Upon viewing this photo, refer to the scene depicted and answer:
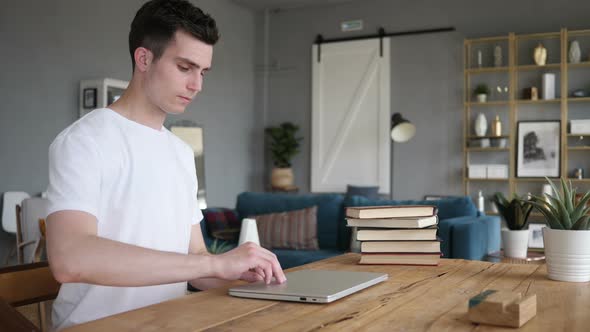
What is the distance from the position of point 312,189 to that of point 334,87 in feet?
4.66

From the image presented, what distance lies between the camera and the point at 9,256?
18.5 ft

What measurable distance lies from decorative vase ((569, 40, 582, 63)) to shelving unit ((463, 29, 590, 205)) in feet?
0.19

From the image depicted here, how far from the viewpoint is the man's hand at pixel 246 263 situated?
1197 millimetres

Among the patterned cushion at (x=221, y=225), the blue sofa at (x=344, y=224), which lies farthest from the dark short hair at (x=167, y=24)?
the patterned cushion at (x=221, y=225)

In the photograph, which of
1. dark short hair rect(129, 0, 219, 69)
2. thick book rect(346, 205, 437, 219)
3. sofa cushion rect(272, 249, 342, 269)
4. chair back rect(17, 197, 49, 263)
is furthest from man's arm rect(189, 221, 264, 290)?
chair back rect(17, 197, 49, 263)

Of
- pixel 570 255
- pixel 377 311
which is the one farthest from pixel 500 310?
pixel 570 255

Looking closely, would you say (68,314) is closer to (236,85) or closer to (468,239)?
(468,239)

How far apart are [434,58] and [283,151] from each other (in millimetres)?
2309

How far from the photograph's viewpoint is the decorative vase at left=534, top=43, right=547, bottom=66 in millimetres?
7070

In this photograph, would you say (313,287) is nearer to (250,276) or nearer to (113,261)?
(250,276)

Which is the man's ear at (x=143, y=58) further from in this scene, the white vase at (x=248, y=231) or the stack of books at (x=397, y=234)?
the white vase at (x=248, y=231)

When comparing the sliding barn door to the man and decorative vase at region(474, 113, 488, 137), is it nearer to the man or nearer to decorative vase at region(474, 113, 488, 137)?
decorative vase at region(474, 113, 488, 137)

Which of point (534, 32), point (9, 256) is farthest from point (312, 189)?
point (9, 256)

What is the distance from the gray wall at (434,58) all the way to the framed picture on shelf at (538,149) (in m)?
0.71
